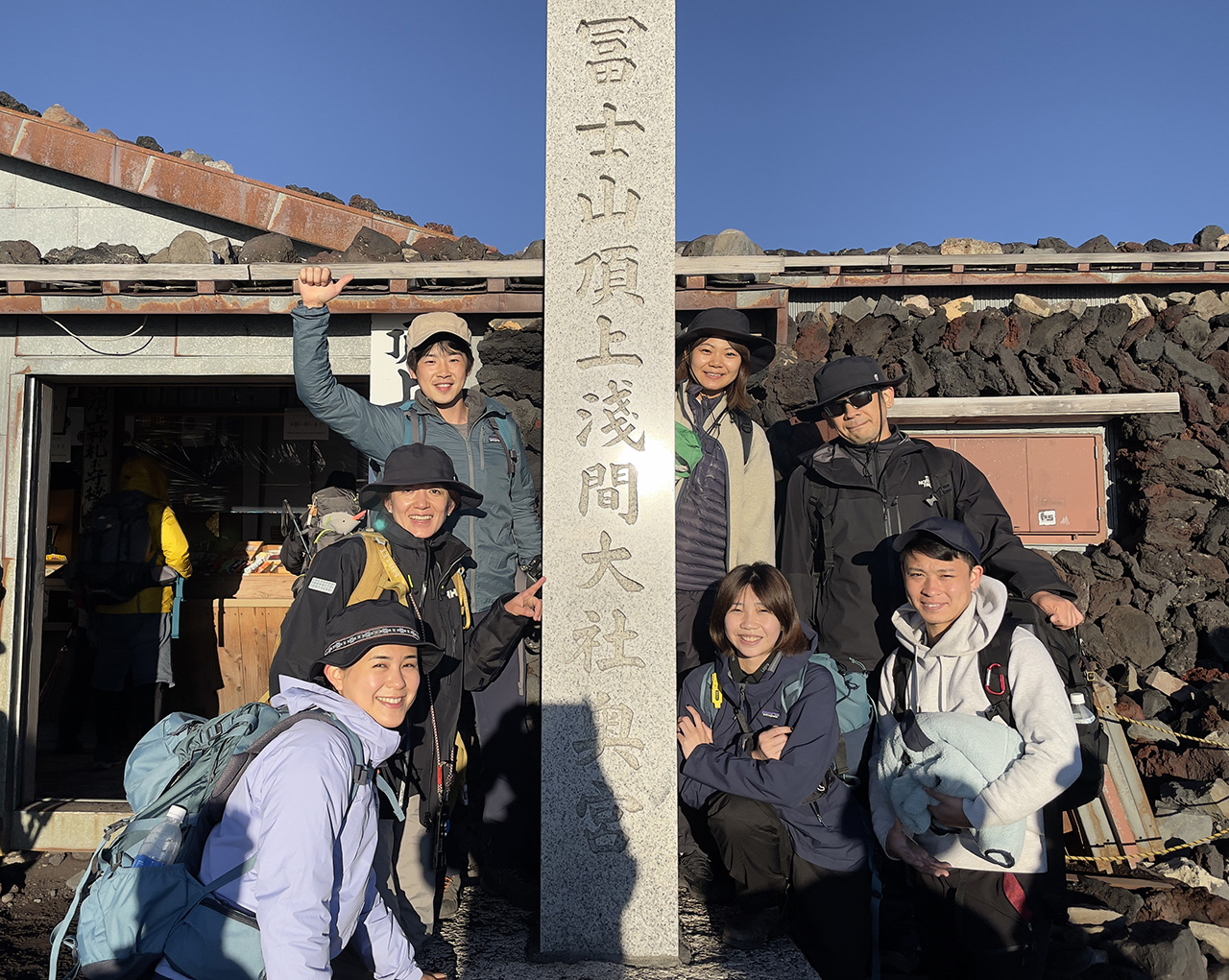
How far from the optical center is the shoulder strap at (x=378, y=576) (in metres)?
3.15

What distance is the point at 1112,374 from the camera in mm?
5555

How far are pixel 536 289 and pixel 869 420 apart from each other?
2.11 m

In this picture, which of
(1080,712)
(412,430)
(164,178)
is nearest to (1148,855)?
(1080,712)

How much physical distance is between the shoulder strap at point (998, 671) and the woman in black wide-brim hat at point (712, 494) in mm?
989

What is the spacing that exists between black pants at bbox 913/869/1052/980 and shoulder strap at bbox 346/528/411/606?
219cm

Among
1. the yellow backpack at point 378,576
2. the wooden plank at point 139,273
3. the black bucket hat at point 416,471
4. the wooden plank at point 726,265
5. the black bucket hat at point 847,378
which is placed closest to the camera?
the yellow backpack at point 378,576

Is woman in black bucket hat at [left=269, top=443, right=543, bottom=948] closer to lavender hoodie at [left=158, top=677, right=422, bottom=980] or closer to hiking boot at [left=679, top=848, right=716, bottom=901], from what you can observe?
lavender hoodie at [left=158, top=677, right=422, bottom=980]

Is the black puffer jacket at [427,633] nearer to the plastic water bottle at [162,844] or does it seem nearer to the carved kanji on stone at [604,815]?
the carved kanji on stone at [604,815]

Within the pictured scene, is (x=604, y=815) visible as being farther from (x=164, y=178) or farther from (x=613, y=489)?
(x=164, y=178)

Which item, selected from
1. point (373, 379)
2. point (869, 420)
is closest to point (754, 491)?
point (869, 420)

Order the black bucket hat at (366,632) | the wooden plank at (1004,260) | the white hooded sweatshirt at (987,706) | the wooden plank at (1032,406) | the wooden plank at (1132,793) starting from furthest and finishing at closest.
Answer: the wooden plank at (1004,260) < the wooden plank at (1032,406) < the wooden plank at (1132,793) < the white hooded sweatshirt at (987,706) < the black bucket hat at (366,632)

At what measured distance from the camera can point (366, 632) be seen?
2.46m

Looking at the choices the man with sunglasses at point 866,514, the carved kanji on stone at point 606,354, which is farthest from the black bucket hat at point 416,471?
the man with sunglasses at point 866,514

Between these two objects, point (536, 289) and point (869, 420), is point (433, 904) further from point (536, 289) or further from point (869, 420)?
point (536, 289)
